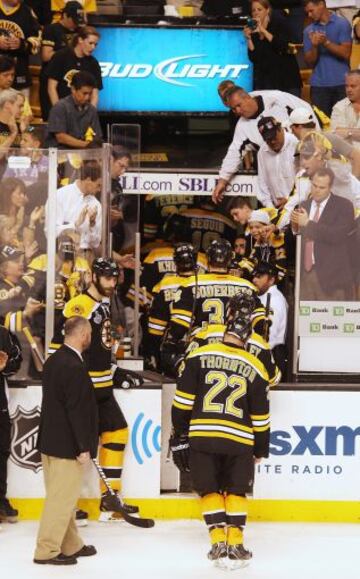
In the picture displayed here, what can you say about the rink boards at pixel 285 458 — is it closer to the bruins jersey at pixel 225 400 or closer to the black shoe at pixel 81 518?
the black shoe at pixel 81 518

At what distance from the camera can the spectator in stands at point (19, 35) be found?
12.8 m

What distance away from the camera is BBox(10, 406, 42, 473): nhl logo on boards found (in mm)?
9812

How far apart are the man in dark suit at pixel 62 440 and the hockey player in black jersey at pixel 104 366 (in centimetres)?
78

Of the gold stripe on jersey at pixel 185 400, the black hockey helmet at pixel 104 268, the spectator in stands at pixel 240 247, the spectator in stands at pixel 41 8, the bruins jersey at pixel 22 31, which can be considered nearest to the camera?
the gold stripe on jersey at pixel 185 400

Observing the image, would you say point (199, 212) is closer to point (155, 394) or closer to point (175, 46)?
point (175, 46)

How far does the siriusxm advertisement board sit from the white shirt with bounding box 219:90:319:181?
5.44 ft

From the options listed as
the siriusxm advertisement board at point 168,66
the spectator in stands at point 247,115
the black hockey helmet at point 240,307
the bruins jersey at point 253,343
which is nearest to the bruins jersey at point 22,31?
the siriusxm advertisement board at point 168,66

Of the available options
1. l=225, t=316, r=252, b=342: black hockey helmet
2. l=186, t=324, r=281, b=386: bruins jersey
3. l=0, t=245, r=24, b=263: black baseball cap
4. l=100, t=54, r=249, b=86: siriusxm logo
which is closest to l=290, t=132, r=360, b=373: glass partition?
l=186, t=324, r=281, b=386: bruins jersey

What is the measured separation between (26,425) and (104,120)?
4866 mm

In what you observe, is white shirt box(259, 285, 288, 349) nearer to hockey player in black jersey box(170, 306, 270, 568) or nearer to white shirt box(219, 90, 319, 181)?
white shirt box(219, 90, 319, 181)

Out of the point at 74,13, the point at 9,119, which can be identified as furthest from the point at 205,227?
the point at 74,13

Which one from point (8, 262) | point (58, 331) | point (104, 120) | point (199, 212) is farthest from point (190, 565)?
point (104, 120)

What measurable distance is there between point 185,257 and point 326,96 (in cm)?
305

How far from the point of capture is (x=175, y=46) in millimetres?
13828
